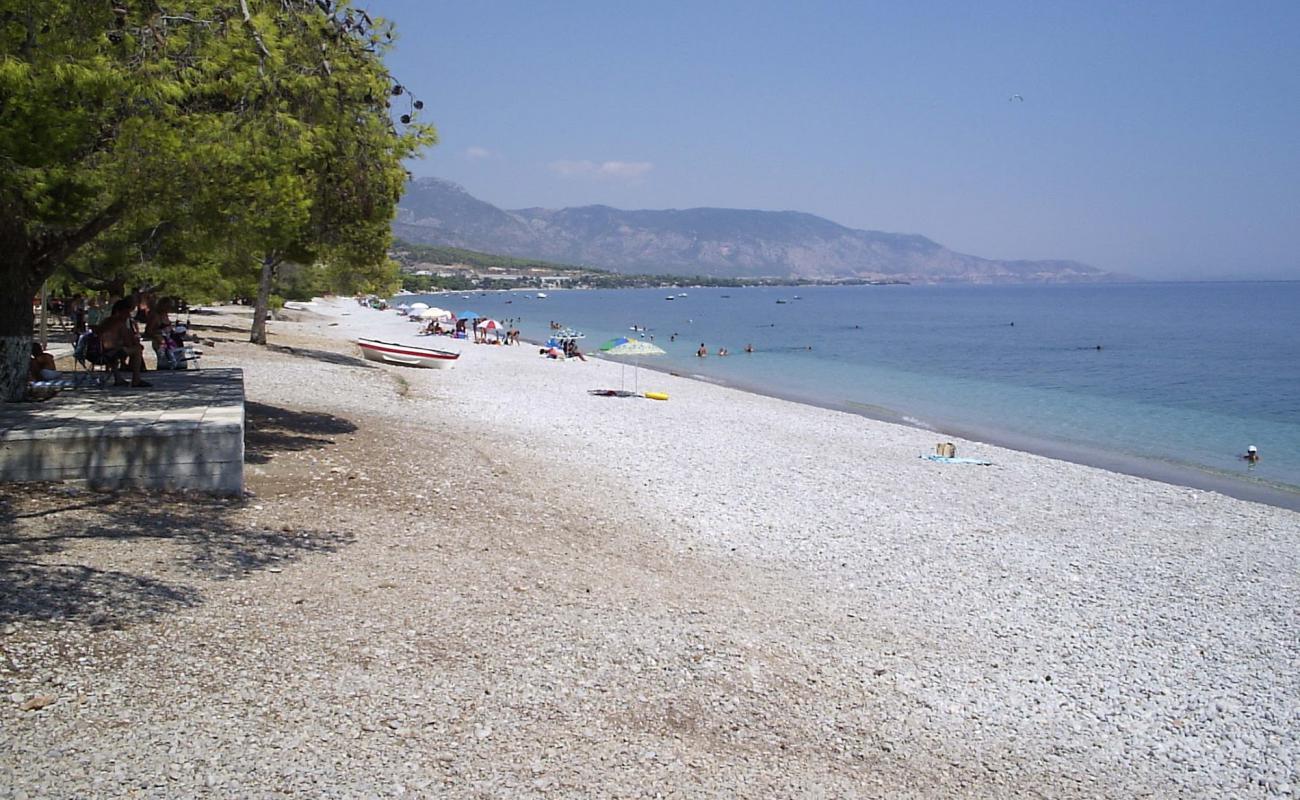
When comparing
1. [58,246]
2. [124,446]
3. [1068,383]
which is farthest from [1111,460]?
[58,246]

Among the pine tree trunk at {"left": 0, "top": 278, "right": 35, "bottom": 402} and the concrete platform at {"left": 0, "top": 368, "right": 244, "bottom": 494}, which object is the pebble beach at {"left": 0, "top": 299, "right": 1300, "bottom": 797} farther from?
the pine tree trunk at {"left": 0, "top": 278, "right": 35, "bottom": 402}

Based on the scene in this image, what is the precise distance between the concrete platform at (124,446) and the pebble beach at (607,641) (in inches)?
10.2

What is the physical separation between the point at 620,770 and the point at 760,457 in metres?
11.6

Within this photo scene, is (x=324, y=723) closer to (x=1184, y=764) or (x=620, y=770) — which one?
(x=620, y=770)

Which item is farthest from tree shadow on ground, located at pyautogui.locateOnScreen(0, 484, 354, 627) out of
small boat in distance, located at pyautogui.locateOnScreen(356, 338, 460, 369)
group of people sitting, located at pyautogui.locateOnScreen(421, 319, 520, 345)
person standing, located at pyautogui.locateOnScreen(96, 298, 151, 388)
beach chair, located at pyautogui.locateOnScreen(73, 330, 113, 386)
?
group of people sitting, located at pyautogui.locateOnScreen(421, 319, 520, 345)

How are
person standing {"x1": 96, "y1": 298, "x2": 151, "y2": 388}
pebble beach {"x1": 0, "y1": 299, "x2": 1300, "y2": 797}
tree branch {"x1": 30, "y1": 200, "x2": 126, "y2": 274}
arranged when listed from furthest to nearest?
person standing {"x1": 96, "y1": 298, "x2": 151, "y2": 388} < tree branch {"x1": 30, "y1": 200, "x2": 126, "y2": 274} < pebble beach {"x1": 0, "y1": 299, "x2": 1300, "y2": 797}

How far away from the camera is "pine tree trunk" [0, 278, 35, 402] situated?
9585mm

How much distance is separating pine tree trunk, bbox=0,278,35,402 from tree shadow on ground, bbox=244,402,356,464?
2.29 metres

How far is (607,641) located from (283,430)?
7.74 m

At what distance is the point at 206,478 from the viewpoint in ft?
28.6

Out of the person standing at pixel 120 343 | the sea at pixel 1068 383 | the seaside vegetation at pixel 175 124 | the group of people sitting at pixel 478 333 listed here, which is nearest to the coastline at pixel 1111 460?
the sea at pixel 1068 383

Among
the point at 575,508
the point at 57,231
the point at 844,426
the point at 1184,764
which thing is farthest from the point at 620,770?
the point at 844,426

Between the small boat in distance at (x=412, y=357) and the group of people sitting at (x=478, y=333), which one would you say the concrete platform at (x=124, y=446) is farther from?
the group of people sitting at (x=478, y=333)

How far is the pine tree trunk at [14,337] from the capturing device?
31.4 feet
